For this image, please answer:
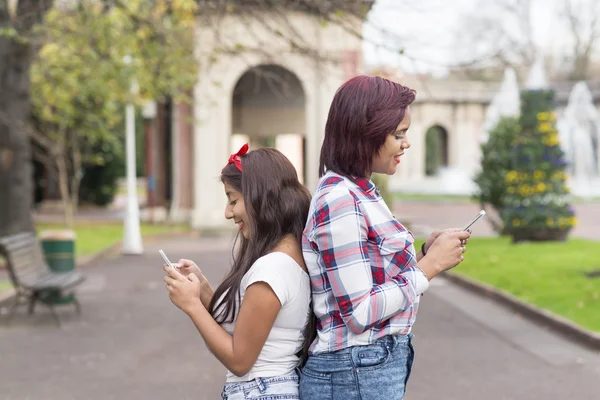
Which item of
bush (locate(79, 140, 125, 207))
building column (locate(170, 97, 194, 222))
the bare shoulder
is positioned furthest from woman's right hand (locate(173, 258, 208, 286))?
bush (locate(79, 140, 125, 207))

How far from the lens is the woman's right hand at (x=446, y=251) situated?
268 centimetres

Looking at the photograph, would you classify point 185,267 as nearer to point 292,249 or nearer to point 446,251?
point 292,249

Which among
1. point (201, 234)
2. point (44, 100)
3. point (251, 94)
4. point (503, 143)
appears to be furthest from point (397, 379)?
point (251, 94)

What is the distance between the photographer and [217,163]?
87.0ft

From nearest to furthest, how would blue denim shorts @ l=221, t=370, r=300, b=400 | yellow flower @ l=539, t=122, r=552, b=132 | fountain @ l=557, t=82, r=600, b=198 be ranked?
blue denim shorts @ l=221, t=370, r=300, b=400
yellow flower @ l=539, t=122, r=552, b=132
fountain @ l=557, t=82, r=600, b=198

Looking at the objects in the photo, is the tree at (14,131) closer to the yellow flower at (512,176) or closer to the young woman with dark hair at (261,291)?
the yellow flower at (512,176)

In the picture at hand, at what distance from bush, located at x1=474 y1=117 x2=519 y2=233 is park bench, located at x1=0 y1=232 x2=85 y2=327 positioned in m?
12.0

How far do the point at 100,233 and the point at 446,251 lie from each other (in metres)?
23.5

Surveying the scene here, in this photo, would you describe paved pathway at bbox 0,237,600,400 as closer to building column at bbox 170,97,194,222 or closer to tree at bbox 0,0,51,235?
tree at bbox 0,0,51,235

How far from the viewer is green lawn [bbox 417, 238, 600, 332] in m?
10.4

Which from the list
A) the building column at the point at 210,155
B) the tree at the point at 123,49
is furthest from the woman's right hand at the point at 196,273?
the building column at the point at 210,155

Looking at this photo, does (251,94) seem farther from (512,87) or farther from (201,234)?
(512,87)

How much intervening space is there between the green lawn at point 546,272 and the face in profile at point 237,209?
7.06 metres

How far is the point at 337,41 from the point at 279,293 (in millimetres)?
24493
